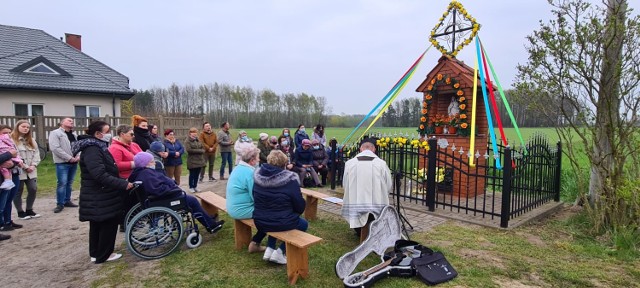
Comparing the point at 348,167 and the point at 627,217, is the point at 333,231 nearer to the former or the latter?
the point at 348,167

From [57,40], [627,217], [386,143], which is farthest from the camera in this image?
[57,40]

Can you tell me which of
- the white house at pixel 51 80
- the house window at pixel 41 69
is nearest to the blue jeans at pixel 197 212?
the white house at pixel 51 80

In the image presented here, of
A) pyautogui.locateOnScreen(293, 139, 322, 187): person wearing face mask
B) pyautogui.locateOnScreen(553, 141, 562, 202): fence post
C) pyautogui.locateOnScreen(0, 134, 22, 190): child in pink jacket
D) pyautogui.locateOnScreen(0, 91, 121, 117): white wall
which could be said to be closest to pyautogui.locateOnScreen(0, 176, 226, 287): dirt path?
pyautogui.locateOnScreen(0, 134, 22, 190): child in pink jacket

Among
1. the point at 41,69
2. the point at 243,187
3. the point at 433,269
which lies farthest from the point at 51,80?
the point at 433,269

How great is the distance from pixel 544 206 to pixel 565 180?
10.8 ft

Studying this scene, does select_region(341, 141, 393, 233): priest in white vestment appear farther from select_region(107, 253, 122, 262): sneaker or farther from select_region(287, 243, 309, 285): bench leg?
select_region(107, 253, 122, 262): sneaker

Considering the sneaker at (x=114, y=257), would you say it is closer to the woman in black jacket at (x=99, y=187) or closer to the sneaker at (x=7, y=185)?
the woman in black jacket at (x=99, y=187)

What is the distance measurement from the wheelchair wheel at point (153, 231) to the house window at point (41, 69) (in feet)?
54.3

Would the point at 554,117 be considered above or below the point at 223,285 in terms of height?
above

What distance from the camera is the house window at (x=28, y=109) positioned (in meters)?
15.3

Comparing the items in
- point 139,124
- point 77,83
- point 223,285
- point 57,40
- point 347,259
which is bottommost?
point 223,285

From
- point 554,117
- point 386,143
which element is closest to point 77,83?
point 386,143

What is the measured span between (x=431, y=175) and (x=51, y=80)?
17509 mm

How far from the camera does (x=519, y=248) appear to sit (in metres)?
4.55
